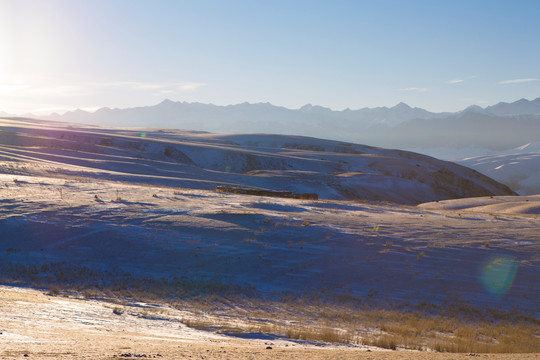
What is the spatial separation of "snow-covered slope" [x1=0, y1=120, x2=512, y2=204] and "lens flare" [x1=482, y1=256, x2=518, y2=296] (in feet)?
91.3

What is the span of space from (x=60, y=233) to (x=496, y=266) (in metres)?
16.9

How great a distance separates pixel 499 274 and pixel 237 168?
66365 mm

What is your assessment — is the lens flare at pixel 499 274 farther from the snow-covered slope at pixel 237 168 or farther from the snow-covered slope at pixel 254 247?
the snow-covered slope at pixel 237 168

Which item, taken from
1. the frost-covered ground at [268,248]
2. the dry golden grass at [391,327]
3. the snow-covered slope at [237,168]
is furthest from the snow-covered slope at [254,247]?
the snow-covered slope at [237,168]

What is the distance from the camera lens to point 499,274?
18562 mm

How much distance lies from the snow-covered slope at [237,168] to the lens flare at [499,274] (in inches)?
1095

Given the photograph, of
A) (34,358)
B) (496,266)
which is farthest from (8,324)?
(496,266)

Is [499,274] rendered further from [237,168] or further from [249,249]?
[237,168]

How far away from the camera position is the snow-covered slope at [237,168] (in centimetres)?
5006

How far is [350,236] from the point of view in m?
22.1

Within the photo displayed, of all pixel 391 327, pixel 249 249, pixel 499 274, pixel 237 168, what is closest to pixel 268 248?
pixel 249 249

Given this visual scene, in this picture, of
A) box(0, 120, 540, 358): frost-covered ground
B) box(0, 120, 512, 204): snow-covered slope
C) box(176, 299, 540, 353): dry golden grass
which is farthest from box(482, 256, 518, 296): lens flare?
box(0, 120, 512, 204): snow-covered slope

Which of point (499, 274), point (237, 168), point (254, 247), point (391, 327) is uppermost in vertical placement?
point (254, 247)

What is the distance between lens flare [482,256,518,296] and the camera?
1752 cm
